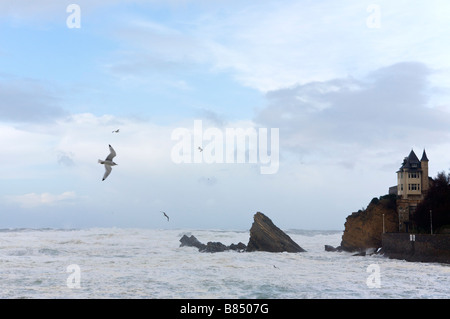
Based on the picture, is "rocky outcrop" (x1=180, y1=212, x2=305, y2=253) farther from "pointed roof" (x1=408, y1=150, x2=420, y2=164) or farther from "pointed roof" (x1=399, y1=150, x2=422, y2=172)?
"pointed roof" (x1=408, y1=150, x2=420, y2=164)

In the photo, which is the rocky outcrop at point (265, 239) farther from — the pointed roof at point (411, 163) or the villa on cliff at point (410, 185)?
the pointed roof at point (411, 163)

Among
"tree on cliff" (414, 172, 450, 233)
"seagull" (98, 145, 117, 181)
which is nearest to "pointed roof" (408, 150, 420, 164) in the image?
"tree on cliff" (414, 172, 450, 233)

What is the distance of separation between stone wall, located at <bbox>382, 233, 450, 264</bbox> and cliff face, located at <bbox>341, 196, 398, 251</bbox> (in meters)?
5.86

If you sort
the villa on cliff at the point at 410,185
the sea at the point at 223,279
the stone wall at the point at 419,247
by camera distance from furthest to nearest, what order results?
the villa on cliff at the point at 410,185
the stone wall at the point at 419,247
the sea at the point at 223,279

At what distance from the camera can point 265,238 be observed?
5981cm

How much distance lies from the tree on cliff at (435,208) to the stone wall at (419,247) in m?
3.86

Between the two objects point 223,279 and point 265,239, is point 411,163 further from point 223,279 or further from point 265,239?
point 223,279

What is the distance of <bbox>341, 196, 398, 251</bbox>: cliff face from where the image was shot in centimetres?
6134

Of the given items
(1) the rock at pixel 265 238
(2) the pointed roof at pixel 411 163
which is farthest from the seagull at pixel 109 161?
(2) the pointed roof at pixel 411 163

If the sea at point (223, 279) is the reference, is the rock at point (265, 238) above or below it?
above

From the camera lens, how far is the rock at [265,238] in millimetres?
59469

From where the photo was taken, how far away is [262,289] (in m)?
30.6
